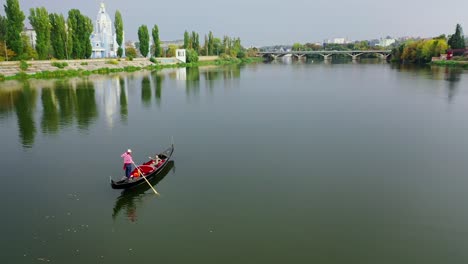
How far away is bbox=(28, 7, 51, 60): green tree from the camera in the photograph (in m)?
48.6

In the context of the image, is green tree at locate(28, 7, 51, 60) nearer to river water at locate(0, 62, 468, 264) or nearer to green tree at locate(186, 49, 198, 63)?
river water at locate(0, 62, 468, 264)

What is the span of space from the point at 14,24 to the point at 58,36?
736 cm

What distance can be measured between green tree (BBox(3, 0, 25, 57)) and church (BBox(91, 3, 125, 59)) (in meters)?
33.9

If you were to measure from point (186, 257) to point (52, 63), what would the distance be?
49.8 m

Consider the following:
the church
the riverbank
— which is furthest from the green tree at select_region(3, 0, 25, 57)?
the riverbank

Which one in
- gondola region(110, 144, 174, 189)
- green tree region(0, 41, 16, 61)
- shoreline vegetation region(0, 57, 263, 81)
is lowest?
gondola region(110, 144, 174, 189)

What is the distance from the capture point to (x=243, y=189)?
11109 mm

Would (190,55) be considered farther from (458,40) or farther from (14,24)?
(458,40)

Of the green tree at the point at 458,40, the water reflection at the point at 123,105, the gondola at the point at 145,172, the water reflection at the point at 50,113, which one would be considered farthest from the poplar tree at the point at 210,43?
the gondola at the point at 145,172

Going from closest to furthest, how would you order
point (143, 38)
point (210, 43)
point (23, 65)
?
point (23, 65), point (143, 38), point (210, 43)

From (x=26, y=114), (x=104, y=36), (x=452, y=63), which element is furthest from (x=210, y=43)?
(x=26, y=114)

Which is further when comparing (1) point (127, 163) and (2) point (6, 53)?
(2) point (6, 53)

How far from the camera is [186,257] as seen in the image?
304 inches

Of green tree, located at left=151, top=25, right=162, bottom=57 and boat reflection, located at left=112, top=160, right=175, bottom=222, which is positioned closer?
boat reflection, located at left=112, top=160, right=175, bottom=222
